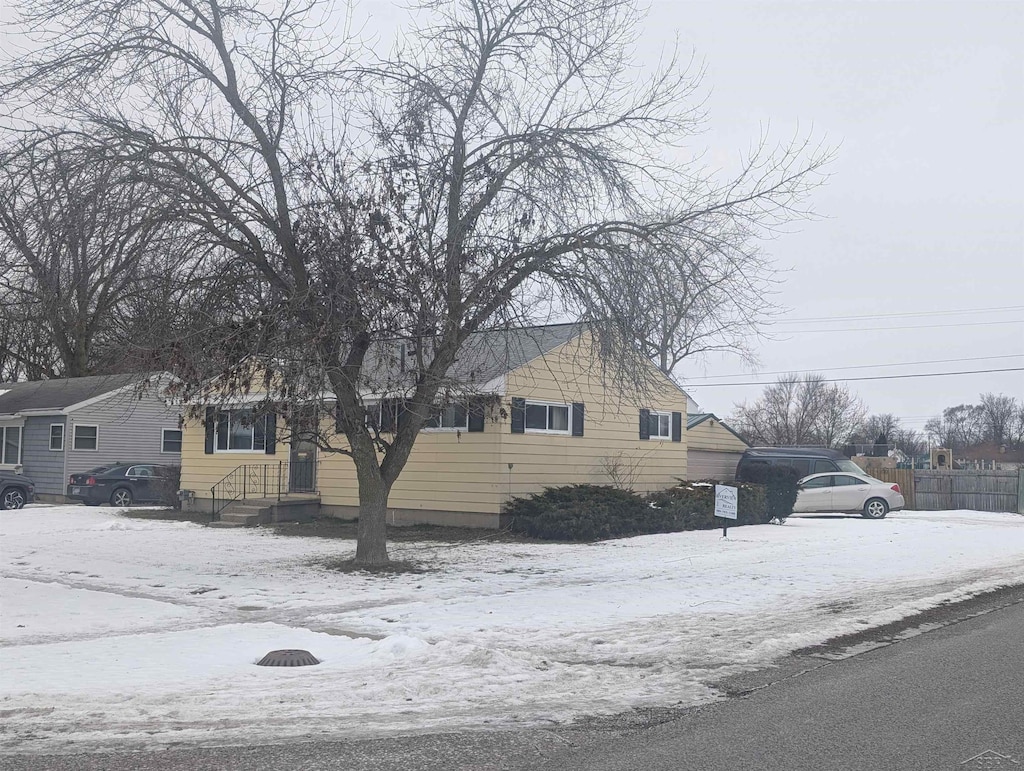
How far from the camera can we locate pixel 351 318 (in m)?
12.8

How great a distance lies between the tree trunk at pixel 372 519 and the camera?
1509 centimetres

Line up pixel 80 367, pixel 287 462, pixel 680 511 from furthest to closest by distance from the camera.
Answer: pixel 80 367, pixel 287 462, pixel 680 511

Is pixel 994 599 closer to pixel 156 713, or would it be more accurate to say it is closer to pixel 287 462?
pixel 156 713

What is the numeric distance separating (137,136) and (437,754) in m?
9.12

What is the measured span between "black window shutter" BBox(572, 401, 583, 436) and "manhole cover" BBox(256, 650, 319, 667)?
48.9 feet

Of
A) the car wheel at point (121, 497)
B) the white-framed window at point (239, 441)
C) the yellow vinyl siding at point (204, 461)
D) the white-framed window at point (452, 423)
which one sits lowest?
the car wheel at point (121, 497)

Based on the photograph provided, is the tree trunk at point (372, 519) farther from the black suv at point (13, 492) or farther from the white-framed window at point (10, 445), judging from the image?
the white-framed window at point (10, 445)

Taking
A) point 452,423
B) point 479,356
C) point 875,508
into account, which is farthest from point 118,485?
point 875,508

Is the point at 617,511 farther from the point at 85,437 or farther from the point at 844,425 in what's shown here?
the point at 844,425

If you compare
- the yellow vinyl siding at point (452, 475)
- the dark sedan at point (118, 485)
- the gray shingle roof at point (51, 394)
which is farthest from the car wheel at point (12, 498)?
the yellow vinyl siding at point (452, 475)

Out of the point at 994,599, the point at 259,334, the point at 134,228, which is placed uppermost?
the point at 134,228

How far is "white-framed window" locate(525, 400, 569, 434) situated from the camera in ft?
73.2

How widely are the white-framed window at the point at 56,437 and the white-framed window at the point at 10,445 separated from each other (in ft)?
6.94

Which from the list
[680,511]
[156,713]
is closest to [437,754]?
[156,713]
